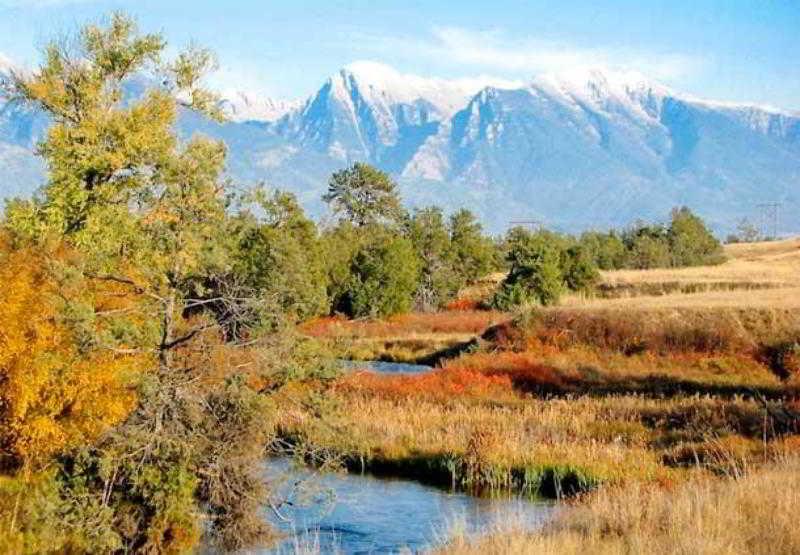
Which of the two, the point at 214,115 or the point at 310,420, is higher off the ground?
the point at 214,115

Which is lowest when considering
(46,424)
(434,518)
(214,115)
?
(434,518)

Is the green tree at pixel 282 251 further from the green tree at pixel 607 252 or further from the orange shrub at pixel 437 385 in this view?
the green tree at pixel 607 252

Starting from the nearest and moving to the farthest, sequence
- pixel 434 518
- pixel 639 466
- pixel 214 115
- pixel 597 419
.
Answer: pixel 434 518 → pixel 639 466 → pixel 214 115 → pixel 597 419

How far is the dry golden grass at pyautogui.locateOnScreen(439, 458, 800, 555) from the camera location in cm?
1248

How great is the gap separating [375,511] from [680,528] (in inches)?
562

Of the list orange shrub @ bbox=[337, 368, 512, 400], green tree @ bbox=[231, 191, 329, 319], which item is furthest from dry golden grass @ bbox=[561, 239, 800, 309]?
green tree @ bbox=[231, 191, 329, 319]

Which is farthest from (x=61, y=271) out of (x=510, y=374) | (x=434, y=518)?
(x=510, y=374)

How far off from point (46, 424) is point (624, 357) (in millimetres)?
32167

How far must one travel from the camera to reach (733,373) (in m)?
47.6

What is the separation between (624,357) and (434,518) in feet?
92.1

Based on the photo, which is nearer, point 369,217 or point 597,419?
point 597,419

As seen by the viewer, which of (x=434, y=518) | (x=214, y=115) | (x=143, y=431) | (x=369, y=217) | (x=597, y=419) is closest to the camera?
(x=143, y=431)

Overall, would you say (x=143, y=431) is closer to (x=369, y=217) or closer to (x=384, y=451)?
(x=384, y=451)

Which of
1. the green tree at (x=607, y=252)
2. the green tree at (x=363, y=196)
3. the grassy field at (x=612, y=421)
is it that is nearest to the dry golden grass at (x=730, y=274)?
the grassy field at (x=612, y=421)
